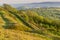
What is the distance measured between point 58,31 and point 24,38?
10.6 metres

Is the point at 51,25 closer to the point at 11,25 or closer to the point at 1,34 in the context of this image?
the point at 11,25

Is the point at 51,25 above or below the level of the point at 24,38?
below

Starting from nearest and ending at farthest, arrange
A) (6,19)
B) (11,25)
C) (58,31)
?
(11,25) → (6,19) → (58,31)

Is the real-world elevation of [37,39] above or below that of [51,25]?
above

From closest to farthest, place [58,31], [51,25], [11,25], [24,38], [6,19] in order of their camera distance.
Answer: [24,38] → [11,25] → [6,19] → [58,31] → [51,25]

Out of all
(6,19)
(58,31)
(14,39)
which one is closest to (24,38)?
(14,39)

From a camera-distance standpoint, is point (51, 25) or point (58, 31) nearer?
point (58, 31)

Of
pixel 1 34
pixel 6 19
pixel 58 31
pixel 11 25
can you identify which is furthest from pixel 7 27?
pixel 58 31

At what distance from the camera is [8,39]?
41.9 ft

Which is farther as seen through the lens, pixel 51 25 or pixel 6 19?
pixel 51 25

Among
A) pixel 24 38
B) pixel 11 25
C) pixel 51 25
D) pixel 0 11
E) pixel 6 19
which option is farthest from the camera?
pixel 51 25

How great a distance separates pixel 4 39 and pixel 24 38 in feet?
4.67

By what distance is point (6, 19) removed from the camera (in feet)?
64.5

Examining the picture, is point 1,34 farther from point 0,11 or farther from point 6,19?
point 0,11
